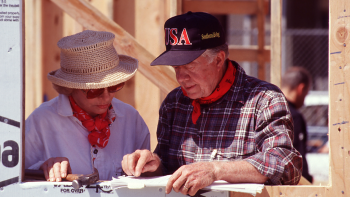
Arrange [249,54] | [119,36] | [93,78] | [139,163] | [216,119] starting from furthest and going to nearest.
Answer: [249,54] < [119,36] < [93,78] < [216,119] < [139,163]

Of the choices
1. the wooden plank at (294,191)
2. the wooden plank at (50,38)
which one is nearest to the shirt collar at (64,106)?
the wooden plank at (294,191)

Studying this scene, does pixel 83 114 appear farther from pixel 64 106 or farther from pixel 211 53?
pixel 211 53

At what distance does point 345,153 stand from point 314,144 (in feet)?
23.9

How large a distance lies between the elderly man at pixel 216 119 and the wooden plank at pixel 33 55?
2.84 metres

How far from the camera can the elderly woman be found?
2.19m

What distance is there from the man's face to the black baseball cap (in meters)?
0.07

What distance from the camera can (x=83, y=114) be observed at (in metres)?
2.30

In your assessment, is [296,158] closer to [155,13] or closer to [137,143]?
[137,143]

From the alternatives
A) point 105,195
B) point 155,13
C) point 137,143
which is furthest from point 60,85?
point 155,13

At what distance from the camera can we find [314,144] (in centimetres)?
848

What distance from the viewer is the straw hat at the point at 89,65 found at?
2.17 metres

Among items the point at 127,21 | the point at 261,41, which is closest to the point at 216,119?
the point at 127,21

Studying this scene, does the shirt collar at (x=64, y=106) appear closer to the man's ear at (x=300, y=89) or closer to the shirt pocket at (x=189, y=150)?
the shirt pocket at (x=189, y=150)

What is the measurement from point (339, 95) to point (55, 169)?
1243 mm
